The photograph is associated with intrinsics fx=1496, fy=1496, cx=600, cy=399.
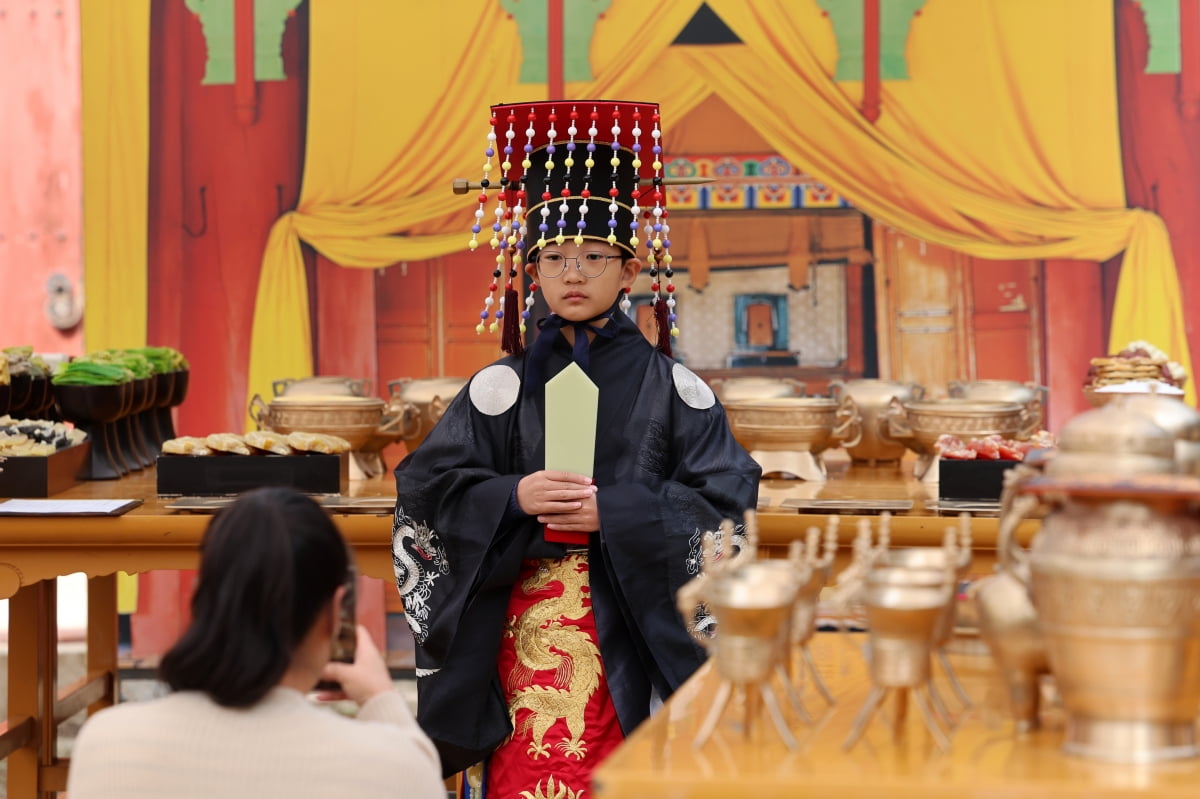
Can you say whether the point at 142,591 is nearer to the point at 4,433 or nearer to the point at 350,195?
the point at 350,195

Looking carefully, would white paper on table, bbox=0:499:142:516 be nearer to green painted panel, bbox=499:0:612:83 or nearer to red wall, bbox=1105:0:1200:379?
green painted panel, bbox=499:0:612:83

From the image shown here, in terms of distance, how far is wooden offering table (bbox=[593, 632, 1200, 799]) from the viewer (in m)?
1.23

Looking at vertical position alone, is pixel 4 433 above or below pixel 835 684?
above

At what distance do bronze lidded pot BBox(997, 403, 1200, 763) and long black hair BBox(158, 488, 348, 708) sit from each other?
68 centimetres

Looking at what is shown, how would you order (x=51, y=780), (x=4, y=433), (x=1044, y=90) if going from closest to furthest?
(x=4, y=433), (x=51, y=780), (x=1044, y=90)

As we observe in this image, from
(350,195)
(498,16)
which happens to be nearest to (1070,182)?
(498,16)

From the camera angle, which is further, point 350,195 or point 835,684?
point 350,195

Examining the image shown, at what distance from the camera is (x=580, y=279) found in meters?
2.49

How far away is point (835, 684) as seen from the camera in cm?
164

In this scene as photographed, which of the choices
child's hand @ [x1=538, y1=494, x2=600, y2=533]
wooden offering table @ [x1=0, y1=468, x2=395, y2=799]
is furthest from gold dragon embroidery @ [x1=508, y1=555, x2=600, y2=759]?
wooden offering table @ [x1=0, y1=468, x2=395, y2=799]

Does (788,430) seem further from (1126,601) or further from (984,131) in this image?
(1126,601)

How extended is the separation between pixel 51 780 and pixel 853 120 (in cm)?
326

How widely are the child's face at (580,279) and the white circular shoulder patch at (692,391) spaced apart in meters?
0.18

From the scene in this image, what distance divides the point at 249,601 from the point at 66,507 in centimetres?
179
